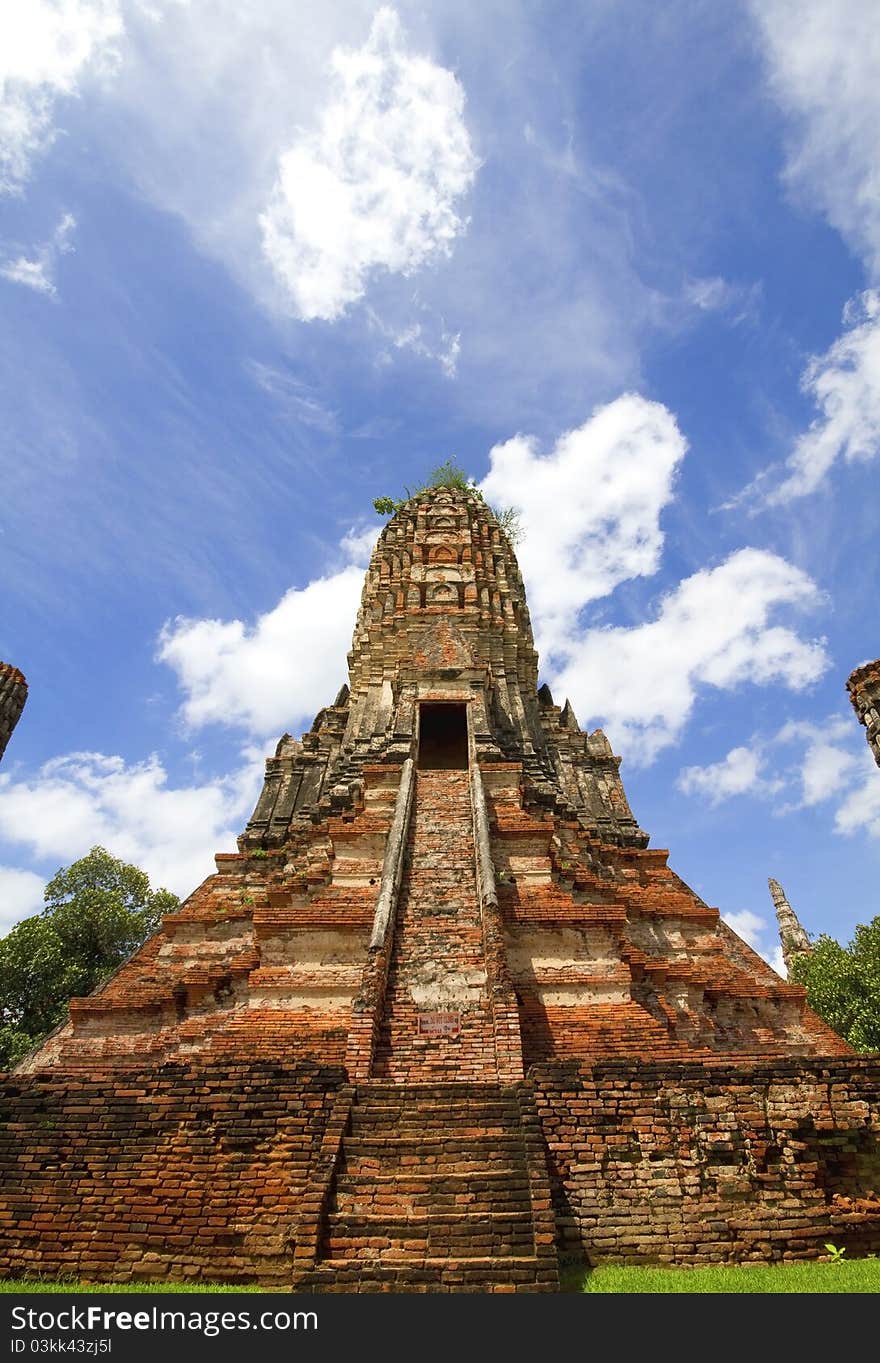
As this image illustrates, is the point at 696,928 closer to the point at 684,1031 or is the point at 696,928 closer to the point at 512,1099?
the point at 684,1031

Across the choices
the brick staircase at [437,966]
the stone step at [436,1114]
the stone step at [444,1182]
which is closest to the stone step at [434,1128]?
the stone step at [436,1114]

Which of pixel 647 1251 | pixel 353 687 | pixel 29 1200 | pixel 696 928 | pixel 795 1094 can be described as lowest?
pixel 647 1251

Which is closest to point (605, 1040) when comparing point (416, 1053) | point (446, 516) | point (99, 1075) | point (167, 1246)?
point (416, 1053)

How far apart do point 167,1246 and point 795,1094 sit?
5.79 meters

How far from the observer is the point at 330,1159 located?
6059 mm

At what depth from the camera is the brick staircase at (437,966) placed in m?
8.10

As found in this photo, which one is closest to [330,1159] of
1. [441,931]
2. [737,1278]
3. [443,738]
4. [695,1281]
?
[695,1281]

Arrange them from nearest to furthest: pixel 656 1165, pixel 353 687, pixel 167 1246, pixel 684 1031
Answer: pixel 167 1246 < pixel 656 1165 < pixel 684 1031 < pixel 353 687

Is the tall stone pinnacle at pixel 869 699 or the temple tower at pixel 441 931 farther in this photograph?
the tall stone pinnacle at pixel 869 699

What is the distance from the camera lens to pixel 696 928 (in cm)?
1467

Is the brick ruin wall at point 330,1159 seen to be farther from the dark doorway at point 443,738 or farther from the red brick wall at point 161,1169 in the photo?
the dark doorway at point 443,738

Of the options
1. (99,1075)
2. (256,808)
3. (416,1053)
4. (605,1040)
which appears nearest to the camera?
(99,1075)

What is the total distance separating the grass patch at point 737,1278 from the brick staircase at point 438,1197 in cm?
65

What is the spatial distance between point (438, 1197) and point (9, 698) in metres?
10.5
